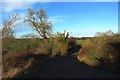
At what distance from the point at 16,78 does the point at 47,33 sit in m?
40.9

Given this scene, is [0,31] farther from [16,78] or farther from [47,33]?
[47,33]

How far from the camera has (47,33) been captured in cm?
5728

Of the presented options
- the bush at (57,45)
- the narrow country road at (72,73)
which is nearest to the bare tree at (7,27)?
the narrow country road at (72,73)

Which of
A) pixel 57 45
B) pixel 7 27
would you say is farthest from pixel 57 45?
pixel 7 27

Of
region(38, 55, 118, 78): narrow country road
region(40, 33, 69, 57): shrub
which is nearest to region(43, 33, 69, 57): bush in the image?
region(40, 33, 69, 57): shrub

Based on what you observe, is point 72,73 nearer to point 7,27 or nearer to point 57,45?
point 7,27

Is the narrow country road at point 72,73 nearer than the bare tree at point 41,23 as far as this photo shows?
Yes

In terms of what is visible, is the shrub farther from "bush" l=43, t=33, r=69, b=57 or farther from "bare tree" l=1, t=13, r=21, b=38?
"bare tree" l=1, t=13, r=21, b=38

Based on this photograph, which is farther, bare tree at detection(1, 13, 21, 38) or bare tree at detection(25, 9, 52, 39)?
bare tree at detection(25, 9, 52, 39)

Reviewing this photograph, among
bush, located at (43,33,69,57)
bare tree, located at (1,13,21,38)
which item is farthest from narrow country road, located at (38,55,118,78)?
bush, located at (43,33,69,57)

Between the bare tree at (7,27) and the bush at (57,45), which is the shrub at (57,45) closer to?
the bush at (57,45)

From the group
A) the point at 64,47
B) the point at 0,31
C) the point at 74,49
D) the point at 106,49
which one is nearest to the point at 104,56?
the point at 106,49

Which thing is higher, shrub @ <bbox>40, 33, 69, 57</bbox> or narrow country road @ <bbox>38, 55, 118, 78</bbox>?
shrub @ <bbox>40, 33, 69, 57</bbox>

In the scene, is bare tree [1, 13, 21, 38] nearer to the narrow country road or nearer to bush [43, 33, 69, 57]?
the narrow country road
